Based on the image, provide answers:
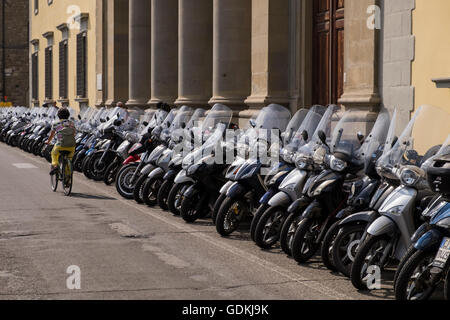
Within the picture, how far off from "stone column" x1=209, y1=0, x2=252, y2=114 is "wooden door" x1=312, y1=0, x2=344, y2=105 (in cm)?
175

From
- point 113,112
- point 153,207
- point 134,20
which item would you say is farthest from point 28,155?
point 153,207

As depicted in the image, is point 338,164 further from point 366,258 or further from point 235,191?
point 235,191

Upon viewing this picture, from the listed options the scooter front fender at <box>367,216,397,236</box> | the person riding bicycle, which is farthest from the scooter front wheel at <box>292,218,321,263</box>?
the person riding bicycle

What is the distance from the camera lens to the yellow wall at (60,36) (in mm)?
30562

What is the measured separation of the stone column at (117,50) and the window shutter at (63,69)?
28.2 feet

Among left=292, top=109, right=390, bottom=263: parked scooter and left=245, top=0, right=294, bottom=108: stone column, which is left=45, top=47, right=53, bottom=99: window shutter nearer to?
left=245, top=0, right=294, bottom=108: stone column

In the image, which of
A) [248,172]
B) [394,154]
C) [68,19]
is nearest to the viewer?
[394,154]

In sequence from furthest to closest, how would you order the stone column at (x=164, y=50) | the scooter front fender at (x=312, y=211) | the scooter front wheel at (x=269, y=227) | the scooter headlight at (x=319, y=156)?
the stone column at (x=164, y=50) < the scooter front wheel at (x=269, y=227) < the scooter headlight at (x=319, y=156) < the scooter front fender at (x=312, y=211)

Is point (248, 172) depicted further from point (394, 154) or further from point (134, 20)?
point (134, 20)

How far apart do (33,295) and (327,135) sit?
12.3 feet

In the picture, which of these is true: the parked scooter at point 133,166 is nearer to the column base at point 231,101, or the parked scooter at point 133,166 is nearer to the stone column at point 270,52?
the stone column at point 270,52

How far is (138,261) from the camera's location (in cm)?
792

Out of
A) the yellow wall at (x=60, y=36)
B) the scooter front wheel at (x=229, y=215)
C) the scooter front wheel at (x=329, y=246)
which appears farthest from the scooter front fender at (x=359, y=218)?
the yellow wall at (x=60, y=36)

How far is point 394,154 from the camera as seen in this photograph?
277 inches
